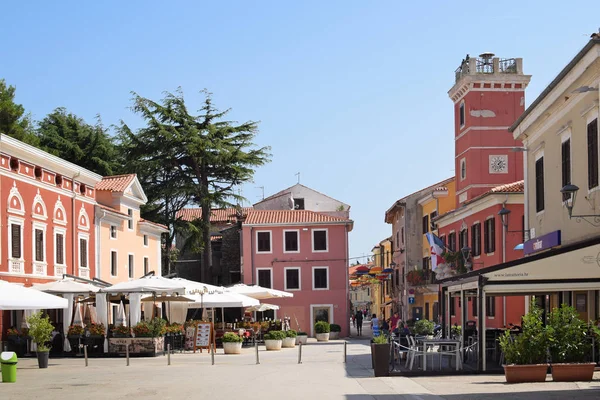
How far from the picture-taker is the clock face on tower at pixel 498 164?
47938mm

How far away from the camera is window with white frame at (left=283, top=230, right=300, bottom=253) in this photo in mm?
64062

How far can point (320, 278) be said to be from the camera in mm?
63594

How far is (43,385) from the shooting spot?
2105 centimetres

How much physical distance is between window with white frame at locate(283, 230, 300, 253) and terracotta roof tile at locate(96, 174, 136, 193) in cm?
1619

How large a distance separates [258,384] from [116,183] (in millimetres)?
30875

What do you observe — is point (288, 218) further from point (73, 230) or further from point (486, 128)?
point (73, 230)

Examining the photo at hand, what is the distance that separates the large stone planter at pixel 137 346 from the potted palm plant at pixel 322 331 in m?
20.1

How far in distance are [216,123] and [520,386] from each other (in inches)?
1694

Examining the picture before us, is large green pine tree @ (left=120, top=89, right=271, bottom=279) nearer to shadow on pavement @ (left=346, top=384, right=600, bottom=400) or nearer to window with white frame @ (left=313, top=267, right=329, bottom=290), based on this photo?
window with white frame @ (left=313, top=267, right=329, bottom=290)

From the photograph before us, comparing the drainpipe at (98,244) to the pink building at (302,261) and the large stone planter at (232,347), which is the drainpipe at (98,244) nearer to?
the large stone planter at (232,347)

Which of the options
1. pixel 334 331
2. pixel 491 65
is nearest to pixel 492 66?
pixel 491 65

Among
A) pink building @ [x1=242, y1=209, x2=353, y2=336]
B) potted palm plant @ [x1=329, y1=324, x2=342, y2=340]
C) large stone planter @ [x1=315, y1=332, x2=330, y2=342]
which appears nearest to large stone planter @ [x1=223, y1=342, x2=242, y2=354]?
large stone planter @ [x1=315, y1=332, x2=330, y2=342]

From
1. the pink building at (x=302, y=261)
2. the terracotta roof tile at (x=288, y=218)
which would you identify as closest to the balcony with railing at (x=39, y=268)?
the pink building at (x=302, y=261)

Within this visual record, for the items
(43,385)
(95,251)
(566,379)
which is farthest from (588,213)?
(95,251)
